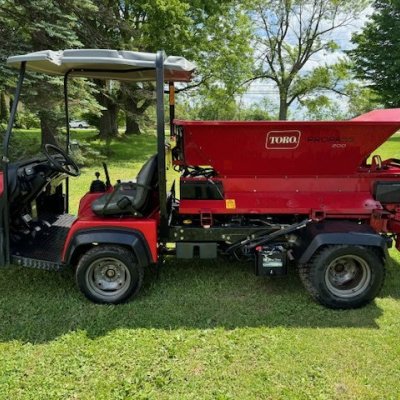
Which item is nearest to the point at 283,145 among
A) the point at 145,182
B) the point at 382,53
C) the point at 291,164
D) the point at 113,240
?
the point at 291,164

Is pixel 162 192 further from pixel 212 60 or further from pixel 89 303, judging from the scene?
pixel 212 60

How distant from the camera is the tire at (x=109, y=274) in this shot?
3576mm

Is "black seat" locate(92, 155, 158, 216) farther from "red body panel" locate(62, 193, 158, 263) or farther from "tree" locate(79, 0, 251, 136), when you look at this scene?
"tree" locate(79, 0, 251, 136)

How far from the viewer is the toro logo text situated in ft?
11.8

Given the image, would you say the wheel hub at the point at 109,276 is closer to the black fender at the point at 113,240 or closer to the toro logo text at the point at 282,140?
Result: the black fender at the point at 113,240

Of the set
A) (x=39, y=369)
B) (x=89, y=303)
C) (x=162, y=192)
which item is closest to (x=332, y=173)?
(x=162, y=192)

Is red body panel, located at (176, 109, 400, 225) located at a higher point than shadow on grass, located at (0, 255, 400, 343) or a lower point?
higher

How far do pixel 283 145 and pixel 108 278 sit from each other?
6.54 feet

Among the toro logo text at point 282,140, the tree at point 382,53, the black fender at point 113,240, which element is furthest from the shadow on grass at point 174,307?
the tree at point 382,53

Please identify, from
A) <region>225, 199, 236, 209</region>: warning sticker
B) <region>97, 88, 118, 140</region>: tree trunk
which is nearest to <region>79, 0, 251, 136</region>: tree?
<region>97, 88, 118, 140</region>: tree trunk

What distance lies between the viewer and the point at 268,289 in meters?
4.03

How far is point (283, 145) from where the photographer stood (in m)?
3.68

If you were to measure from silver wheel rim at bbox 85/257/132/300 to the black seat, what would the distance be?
442 millimetres

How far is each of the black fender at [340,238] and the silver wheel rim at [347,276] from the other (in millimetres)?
166
